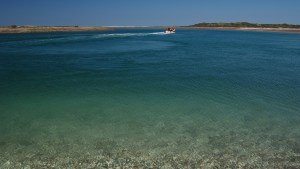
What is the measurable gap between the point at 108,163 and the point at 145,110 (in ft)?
21.7

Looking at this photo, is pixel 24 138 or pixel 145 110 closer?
pixel 24 138

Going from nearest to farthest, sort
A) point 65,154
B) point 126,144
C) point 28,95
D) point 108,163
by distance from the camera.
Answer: point 108,163
point 65,154
point 126,144
point 28,95

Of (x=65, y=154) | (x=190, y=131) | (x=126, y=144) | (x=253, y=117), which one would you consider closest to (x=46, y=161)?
(x=65, y=154)

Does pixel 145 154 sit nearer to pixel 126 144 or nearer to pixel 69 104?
pixel 126 144

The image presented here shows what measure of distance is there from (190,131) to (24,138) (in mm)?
7006

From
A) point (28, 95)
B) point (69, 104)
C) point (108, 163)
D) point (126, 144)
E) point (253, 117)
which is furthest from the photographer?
point (28, 95)

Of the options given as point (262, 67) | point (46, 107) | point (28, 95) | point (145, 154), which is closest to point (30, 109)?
point (46, 107)

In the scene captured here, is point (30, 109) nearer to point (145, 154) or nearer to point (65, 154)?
point (65, 154)

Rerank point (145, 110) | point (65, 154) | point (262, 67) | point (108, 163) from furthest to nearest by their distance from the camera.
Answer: point (262, 67)
point (145, 110)
point (65, 154)
point (108, 163)

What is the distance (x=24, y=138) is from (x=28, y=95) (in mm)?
7996

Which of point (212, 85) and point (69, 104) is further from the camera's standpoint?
point (212, 85)

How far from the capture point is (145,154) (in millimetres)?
12289

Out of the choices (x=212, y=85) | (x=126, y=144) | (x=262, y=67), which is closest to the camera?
(x=126, y=144)

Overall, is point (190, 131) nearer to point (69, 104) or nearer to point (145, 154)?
point (145, 154)
